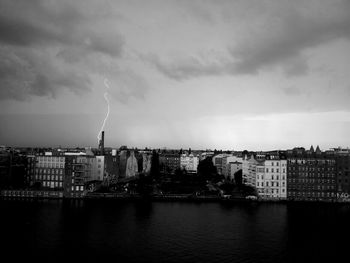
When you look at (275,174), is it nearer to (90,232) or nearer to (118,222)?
(118,222)

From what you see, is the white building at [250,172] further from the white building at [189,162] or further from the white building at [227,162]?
the white building at [189,162]

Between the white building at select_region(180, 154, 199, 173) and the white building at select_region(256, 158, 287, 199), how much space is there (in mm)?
64334

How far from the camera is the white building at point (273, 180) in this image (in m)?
71.6

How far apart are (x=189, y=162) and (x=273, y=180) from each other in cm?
6817

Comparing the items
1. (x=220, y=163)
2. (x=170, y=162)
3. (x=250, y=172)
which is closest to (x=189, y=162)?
(x=170, y=162)

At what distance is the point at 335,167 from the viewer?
233ft

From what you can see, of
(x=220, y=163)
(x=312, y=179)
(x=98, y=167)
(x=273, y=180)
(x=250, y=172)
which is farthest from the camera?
(x=220, y=163)

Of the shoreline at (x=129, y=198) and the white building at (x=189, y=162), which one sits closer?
the shoreline at (x=129, y=198)

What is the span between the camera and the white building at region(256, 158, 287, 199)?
7162cm

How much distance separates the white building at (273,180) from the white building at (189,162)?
64.3 meters

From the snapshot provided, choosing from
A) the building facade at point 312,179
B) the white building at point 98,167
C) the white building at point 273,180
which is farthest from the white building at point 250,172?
the white building at point 98,167

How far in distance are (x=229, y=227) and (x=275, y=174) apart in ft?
95.3

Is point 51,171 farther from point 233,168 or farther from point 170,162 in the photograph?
point 170,162

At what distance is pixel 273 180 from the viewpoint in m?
72.1
